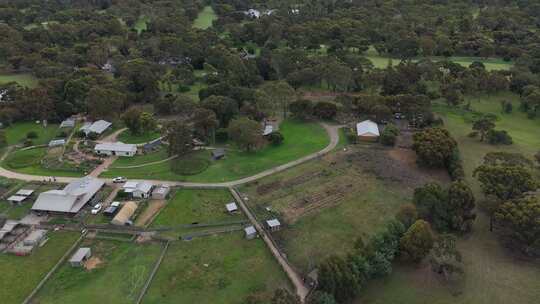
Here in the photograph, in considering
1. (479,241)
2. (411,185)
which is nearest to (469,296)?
(479,241)

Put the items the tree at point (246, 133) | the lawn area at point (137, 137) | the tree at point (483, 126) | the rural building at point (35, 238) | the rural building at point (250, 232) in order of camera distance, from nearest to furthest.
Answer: the rural building at point (35, 238) → the rural building at point (250, 232) → the tree at point (246, 133) → the tree at point (483, 126) → the lawn area at point (137, 137)

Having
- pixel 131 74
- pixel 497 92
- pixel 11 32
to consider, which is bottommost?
pixel 497 92

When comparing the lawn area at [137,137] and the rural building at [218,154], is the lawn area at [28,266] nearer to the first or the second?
the rural building at [218,154]

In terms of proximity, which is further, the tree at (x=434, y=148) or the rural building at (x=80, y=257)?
the tree at (x=434, y=148)

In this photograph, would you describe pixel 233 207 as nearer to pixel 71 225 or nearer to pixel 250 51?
pixel 71 225

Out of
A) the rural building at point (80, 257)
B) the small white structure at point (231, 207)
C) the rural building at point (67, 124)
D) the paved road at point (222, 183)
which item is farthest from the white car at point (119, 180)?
the rural building at point (67, 124)

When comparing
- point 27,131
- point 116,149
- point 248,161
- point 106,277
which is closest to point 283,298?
point 106,277

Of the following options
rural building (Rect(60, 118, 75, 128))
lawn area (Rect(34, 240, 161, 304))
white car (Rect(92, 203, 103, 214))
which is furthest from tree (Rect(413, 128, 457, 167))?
rural building (Rect(60, 118, 75, 128))

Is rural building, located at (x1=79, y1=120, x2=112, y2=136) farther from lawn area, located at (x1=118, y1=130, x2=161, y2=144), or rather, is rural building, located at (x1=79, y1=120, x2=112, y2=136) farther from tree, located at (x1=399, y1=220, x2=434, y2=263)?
tree, located at (x1=399, y1=220, x2=434, y2=263)
